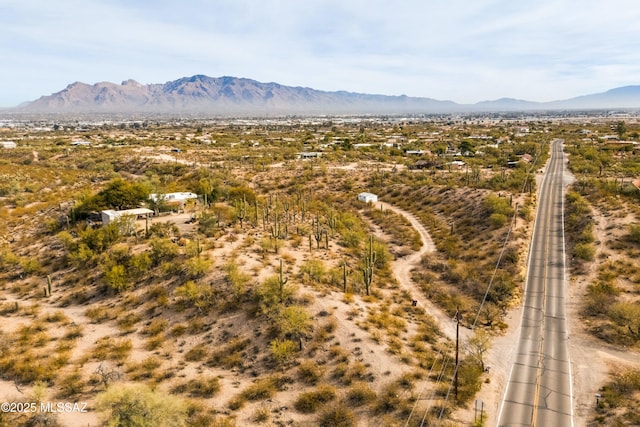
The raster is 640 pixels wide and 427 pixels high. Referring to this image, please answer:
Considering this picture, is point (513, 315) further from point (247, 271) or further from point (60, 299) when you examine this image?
point (60, 299)

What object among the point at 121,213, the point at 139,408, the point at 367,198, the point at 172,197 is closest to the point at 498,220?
the point at 367,198

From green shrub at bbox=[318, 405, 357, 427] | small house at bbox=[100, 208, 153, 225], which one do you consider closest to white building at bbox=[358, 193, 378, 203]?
small house at bbox=[100, 208, 153, 225]

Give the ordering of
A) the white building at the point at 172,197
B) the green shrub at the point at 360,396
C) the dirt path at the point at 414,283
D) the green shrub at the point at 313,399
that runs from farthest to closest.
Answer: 1. the white building at the point at 172,197
2. the dirt path at the point at 414,283
3. the green shrub at the point at 360,396
4. the green shrub at the point at 313,399

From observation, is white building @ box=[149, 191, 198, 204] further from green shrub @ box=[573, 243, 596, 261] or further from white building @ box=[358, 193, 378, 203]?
green shrub @ box=[573, 243, 596, 261]

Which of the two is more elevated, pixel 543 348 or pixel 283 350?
pixel 283 350

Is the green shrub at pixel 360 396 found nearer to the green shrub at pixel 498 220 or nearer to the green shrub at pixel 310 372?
the green shrub at pixel 310 372

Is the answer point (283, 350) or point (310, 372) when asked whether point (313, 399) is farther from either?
point (283, 350)

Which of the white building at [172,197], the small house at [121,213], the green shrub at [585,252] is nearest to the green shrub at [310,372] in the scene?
the small house at [121,213]

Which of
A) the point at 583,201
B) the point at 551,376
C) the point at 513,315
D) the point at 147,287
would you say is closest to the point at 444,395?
the point at 551,376
